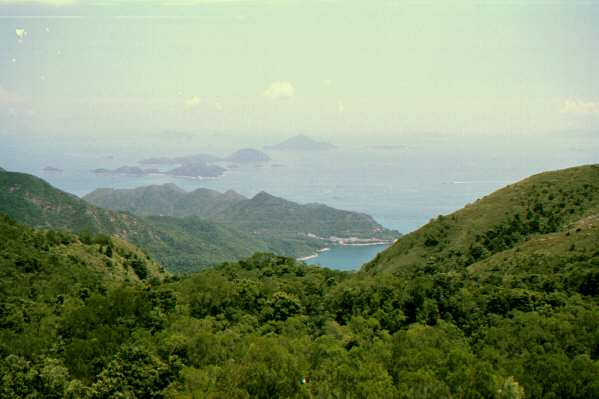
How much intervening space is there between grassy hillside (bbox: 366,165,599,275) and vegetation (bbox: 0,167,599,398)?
3.31 ft

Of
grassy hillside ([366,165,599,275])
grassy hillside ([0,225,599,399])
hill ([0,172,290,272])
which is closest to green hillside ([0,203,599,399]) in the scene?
grassy hillside ([0,225,599,399])

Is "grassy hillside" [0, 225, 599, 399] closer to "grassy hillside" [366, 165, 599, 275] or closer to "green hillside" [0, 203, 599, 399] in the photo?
"green hillside" [0, 203, 599, 399]

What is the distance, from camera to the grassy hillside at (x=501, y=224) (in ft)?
205

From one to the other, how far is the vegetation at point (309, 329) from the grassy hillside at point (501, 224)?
3.31 ft

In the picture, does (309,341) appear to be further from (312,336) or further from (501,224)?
(501,224)

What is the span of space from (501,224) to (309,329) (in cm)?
4155

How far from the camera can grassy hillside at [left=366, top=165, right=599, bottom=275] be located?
62.4m

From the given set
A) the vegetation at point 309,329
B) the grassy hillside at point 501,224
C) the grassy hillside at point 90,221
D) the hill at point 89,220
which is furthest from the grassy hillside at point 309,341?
the grassy hillside at point 90,221

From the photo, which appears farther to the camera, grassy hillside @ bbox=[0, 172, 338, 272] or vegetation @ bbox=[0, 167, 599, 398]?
grassy hillside @ bbox=[0, 172, 338, 272]

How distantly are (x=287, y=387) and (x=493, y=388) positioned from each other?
862 cm

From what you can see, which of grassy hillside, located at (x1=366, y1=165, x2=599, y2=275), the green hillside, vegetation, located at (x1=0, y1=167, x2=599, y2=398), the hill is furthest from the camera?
the hill

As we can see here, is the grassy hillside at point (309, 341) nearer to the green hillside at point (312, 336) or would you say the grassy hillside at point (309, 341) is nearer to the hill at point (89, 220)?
the green hillside at point (312, 336)

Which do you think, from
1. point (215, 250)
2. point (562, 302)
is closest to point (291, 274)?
point (562, 302)

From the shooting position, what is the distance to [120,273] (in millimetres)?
63594
